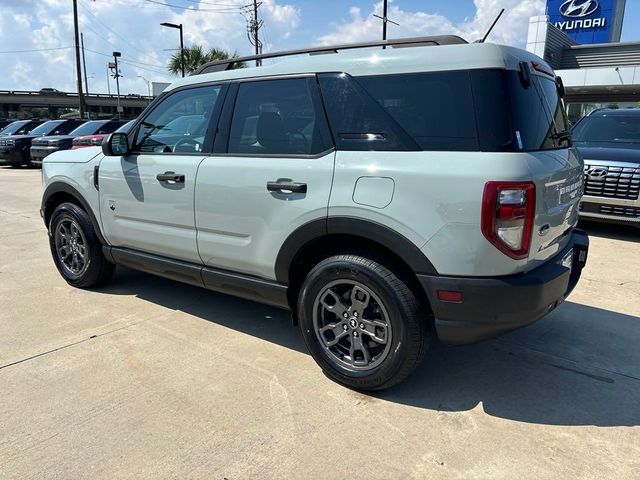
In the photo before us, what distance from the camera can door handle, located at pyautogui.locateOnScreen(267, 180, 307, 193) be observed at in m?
3.08

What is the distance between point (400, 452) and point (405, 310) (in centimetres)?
71

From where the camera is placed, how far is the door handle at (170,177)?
372cm

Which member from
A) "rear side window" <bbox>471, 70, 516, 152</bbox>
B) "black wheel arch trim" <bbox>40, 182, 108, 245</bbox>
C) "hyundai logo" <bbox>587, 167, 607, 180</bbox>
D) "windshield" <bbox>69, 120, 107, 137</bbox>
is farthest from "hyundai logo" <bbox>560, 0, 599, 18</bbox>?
"rear side window" <bbox>471, 70, 516, 152</bbox>

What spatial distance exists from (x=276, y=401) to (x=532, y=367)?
1708mm

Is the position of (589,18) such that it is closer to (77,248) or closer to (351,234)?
(77,248)

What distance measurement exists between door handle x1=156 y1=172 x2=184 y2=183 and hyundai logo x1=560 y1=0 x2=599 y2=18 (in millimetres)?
40414

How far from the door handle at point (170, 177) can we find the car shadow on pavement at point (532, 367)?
1174mm

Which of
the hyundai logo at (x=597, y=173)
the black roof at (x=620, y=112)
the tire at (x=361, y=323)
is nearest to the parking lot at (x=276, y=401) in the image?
the tire at (x=361, y=323)

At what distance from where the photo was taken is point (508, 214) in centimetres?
251

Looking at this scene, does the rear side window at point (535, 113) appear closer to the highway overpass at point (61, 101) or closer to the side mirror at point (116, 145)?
the side mirror at point (116, 145)

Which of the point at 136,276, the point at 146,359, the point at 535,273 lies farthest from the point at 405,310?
the point at 136,276

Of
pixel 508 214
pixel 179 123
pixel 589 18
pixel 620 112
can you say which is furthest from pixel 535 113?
pixel 589 18

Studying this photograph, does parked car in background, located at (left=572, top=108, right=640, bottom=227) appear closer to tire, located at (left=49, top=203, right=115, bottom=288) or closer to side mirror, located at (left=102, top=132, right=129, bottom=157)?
side mirror, located at (left=102, top=132, right=129, bottom=157)

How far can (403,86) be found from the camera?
284 centimetres
